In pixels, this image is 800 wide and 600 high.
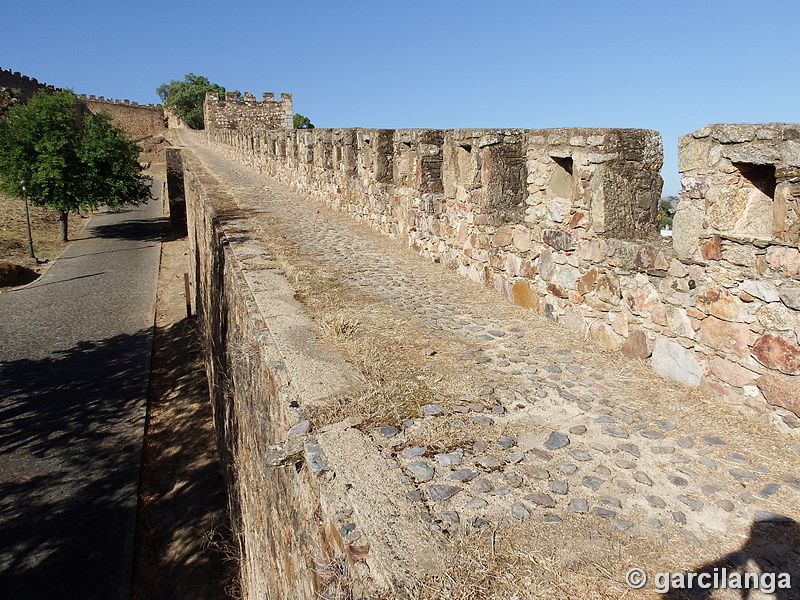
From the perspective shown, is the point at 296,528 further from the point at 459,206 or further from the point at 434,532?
the point at 459,206

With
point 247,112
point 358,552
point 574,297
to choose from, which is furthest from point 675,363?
point 247,112

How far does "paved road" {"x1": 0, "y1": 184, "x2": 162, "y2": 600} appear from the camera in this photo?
7.08 meters

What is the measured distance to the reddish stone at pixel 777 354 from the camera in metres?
2.75

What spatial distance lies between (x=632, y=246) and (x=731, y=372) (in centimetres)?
95

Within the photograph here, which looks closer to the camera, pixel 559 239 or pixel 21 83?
pixel 559 239

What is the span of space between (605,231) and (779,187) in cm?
119

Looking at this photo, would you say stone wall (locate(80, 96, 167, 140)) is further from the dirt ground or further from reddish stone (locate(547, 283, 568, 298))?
reddish stone (locate(547, 283, 568, 298))

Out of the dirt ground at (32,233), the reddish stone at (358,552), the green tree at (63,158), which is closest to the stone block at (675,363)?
the reddish stone at (358,552)

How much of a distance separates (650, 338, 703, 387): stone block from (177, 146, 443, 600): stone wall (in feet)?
5.62

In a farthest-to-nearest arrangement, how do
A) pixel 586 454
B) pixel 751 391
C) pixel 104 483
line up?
pixel 104 483 → pixel 751 391 → pixel 586 454

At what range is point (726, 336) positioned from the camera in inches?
120

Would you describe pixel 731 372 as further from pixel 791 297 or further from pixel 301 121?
pixel 301 121

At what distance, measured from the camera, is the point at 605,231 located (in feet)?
12.8

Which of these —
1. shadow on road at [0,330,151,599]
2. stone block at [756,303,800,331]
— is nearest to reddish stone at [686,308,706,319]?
stone block at [756,303,800,331]
